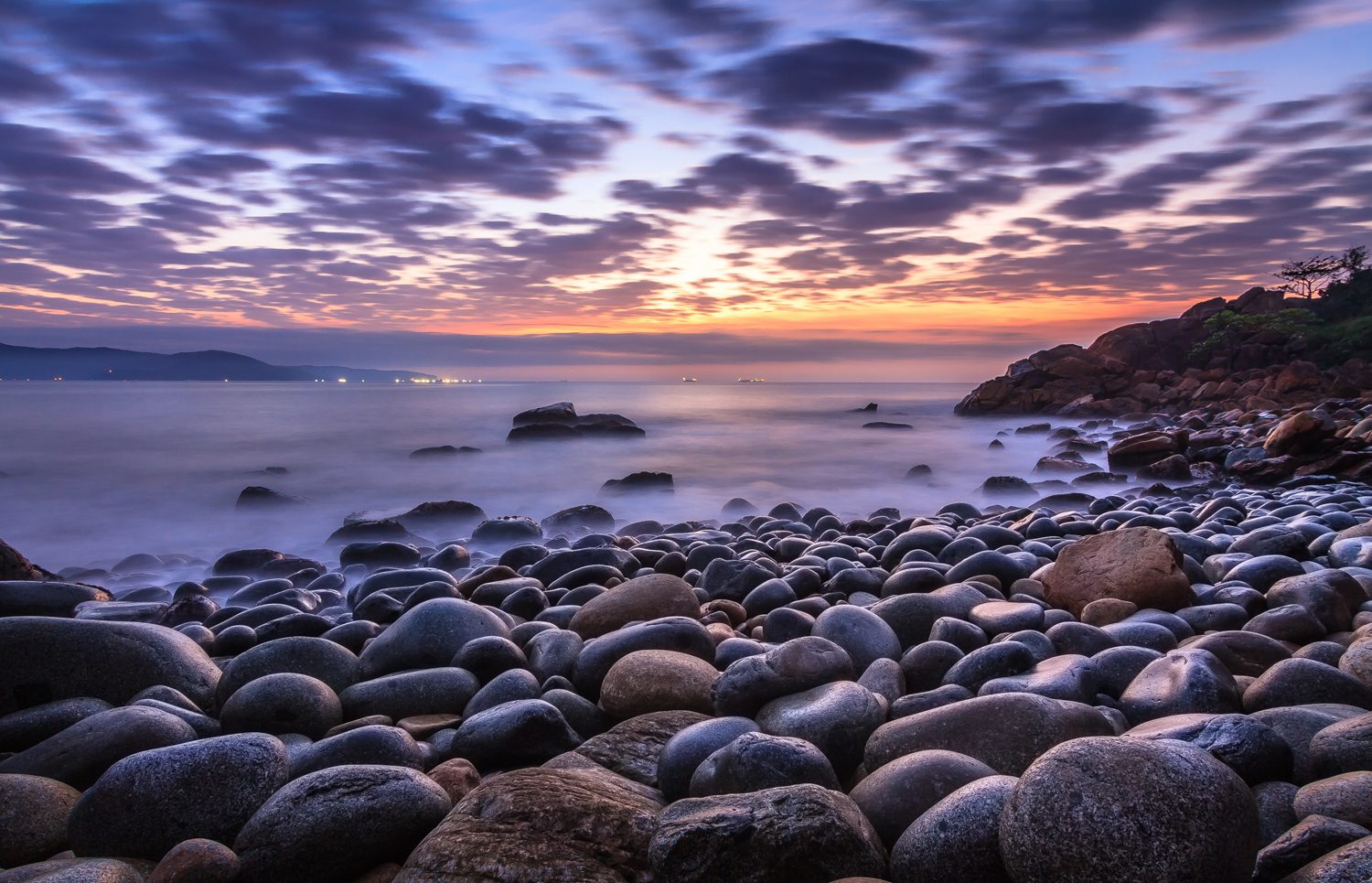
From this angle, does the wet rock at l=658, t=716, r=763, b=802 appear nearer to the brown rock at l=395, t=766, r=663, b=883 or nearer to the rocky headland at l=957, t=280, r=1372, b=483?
the brown rock at l=395, t=766, r=663, b=883

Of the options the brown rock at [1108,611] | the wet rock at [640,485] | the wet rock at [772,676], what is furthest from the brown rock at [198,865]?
the wet rock at [640,485]

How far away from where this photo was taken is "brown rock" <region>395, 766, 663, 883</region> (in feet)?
6.67

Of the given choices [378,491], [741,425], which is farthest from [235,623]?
[741,425]

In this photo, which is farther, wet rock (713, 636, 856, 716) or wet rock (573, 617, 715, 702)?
wet rock (573, 617, 715, 702)

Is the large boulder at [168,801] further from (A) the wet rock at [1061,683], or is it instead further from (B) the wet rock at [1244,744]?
(B) the wet rock at [1244,744]

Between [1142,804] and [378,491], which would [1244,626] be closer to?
[1142,804]

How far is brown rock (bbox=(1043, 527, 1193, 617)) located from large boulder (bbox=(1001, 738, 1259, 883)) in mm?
3014

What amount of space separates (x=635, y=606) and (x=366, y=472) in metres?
15.1

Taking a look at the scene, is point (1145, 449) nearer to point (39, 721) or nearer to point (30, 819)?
point (39, 721)

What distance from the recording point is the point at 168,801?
8.24 feet

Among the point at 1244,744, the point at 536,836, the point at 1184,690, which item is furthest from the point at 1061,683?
the point at 536,836

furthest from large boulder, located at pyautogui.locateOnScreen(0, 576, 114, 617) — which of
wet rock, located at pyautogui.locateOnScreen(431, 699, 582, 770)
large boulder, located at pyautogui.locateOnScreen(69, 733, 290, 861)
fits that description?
wet rock, located at pyautogui.locateOnScreen(431, 699, 582, 770)

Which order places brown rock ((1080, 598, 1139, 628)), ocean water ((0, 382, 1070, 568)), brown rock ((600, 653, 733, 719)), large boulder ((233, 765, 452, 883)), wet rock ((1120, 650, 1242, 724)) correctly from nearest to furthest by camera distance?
large boulder ((233, 765, 452, 883)) < wet rock ((1120, 650, 1242, 724)) < brown rock ((600, 653, 733, 719)) < brown rock ((1080, 598, 1139, 628)) < ocean water ((0, 382, 1070, 568))

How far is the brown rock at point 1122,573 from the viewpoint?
4.62 meters
